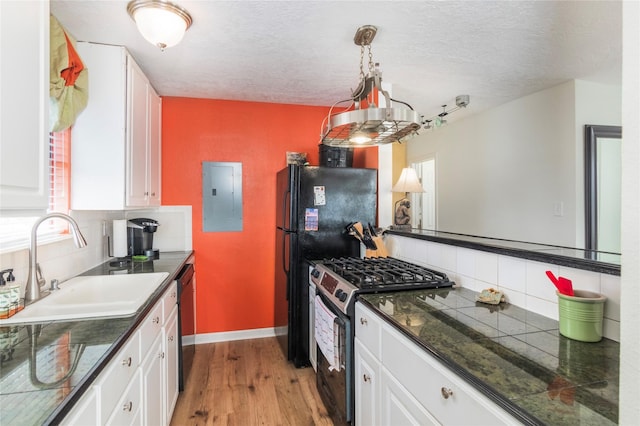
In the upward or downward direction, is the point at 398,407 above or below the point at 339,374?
above

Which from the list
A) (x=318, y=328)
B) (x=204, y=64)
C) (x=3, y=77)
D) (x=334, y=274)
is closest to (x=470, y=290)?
(x=334, y=274)

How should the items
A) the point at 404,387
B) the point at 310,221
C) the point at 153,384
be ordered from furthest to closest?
the point at 310,221, the point at 153,384, the point at 404,387

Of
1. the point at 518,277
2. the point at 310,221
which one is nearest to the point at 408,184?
the point at 310,221

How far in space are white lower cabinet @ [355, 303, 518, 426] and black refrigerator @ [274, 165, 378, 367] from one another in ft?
3.39

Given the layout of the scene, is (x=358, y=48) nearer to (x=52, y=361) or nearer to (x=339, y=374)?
(x=339, y=374)

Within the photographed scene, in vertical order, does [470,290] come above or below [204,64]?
below

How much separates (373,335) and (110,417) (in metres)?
1.02

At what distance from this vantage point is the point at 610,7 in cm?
179

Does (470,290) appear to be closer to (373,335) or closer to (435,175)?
(373,335)

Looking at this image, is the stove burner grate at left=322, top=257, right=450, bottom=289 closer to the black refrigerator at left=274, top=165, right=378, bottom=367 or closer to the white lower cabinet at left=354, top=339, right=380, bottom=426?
the white lower cabinet at left=354, top=339, right=380, bottom=426

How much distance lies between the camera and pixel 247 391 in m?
2.40

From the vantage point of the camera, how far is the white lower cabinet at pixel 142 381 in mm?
970

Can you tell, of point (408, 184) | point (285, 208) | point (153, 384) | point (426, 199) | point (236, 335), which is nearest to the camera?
point (153, 384)

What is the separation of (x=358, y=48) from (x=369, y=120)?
3.14 ft
